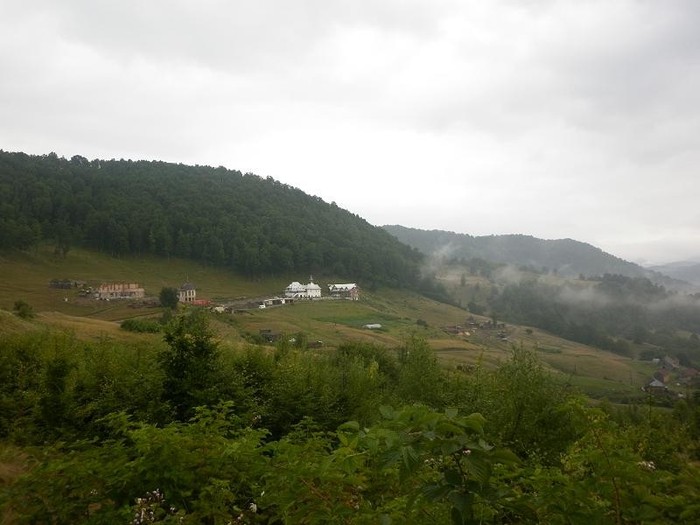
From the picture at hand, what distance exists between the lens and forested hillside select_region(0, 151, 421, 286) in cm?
13525

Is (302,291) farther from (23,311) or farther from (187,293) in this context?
(23,311)

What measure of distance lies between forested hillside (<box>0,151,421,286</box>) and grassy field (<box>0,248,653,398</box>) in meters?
6.15

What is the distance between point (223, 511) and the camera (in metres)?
4.88

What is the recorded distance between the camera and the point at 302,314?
10656 centimetres

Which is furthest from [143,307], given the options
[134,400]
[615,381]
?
[615,381]

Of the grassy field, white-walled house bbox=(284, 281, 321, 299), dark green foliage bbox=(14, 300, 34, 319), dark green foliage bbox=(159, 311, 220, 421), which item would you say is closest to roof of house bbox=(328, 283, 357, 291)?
the grassy field

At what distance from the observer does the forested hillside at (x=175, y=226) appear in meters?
135

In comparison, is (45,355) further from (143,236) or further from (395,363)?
(143,236)

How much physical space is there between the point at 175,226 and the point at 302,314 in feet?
244

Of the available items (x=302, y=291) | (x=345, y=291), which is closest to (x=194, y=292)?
(x=302, y=291)

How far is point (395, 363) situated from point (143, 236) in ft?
384

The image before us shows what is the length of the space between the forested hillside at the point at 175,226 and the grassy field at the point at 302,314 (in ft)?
20.2

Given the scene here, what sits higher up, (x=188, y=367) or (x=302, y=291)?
(x=188, y=367)

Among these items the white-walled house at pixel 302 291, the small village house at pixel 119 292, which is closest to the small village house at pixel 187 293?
the small village house at pixel 119 292
